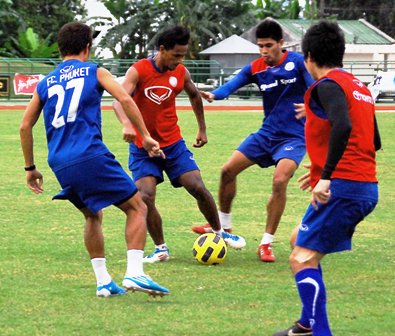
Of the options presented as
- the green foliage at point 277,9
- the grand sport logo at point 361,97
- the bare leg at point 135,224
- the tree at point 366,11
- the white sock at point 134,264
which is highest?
the grand sport logo at point 361,97

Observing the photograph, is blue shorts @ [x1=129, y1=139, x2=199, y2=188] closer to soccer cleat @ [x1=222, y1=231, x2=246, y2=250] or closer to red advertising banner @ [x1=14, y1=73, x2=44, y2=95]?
soccer cleat @ [x1=222, y1=231, x2=246, y2=250]

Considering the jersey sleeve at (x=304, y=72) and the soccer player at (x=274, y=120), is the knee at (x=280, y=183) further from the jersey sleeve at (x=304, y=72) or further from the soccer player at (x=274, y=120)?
the jersey sleeve at (x=304, y=72)

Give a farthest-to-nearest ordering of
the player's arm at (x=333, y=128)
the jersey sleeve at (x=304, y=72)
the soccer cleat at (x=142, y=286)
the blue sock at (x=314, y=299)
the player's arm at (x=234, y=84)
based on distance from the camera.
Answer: the player's arm at (x=234, y=84) → the jersey sleeve at (x=304, y=72) → the soccer cleat at (x=142, y=286) → the blue sock at (x=314, y=299) → the player's arm at (x=333, y=128)

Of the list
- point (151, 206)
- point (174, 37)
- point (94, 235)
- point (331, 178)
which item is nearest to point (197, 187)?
point (151, 206)

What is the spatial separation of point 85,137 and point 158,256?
7.17 ft

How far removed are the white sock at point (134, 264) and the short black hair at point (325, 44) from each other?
2.06m

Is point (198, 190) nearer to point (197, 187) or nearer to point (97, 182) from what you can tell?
point (197, 187)

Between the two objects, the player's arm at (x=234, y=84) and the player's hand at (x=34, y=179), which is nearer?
the player's hand at (x=34, y=179)

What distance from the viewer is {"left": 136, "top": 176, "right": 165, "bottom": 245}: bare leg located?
920cm

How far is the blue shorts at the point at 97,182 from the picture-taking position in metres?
7.31

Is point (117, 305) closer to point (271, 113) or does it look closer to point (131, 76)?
point (131, 76)

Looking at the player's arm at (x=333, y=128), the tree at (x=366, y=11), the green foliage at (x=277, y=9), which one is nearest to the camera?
the player's arm at (x=333, y=128)

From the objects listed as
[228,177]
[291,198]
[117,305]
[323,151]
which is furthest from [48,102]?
[291,198]

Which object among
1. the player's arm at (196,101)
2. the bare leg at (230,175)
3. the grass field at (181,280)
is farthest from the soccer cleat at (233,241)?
the player's arm at (196,101)
